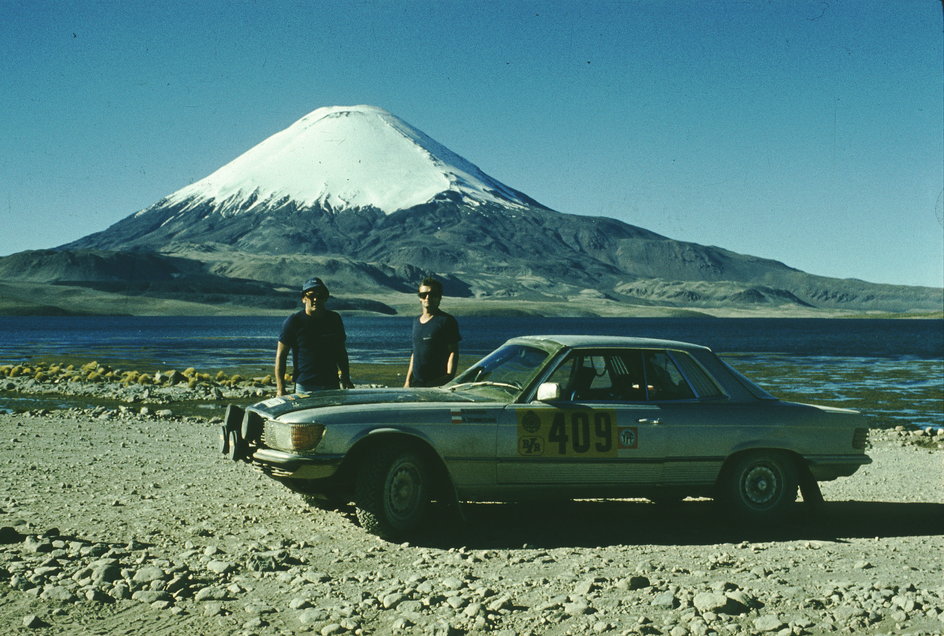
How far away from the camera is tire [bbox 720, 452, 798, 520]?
26.0 feet

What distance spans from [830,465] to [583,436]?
7.10 feet

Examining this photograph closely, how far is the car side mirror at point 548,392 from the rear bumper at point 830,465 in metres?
2.29

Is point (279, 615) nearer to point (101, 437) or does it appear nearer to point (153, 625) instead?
point (153, 625)

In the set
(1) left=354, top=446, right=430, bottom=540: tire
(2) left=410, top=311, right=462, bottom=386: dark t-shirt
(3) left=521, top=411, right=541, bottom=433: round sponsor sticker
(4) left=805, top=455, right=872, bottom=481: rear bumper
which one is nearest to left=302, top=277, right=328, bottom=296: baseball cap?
(2) left=410, top=311, right=462, bottom=386: dark t-shirt

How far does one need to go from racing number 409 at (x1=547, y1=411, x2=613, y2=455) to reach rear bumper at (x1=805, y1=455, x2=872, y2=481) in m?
1.77

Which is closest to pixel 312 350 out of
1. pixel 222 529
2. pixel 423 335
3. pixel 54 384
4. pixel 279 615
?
pixel 423 335

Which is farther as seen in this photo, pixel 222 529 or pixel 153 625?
pixel 222 529

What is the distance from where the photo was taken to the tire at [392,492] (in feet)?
23.4

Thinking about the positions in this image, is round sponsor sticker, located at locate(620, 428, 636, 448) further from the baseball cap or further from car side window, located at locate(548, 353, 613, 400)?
the baseball cap

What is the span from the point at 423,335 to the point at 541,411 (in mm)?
2035

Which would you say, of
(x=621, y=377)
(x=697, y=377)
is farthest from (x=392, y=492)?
(x=697, y=377)

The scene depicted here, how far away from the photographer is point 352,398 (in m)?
7.65

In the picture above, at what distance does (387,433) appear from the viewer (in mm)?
7195

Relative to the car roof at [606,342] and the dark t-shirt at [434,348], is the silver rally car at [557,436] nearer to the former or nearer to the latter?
the car roof at [606,342]
